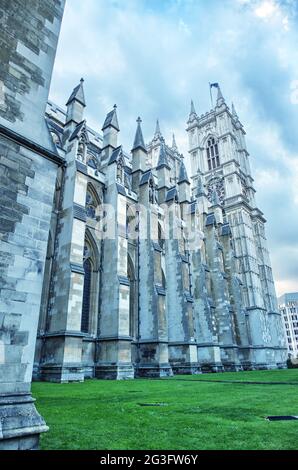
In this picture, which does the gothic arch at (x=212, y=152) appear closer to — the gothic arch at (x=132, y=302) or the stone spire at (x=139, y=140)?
the stone spire at (x=139, y=140)

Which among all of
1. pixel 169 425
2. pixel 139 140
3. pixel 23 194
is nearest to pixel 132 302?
pixel 139 140

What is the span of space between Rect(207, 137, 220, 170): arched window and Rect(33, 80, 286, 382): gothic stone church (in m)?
10.8

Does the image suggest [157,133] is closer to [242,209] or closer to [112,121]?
[242,209]

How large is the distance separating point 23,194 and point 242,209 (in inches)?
1471

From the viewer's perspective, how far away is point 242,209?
39781mm

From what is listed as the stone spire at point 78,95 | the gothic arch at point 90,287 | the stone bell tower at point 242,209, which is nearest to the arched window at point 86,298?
the gothic arch at point 90,287

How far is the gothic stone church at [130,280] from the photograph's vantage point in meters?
15.3

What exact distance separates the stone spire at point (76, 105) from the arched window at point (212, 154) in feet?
94.8

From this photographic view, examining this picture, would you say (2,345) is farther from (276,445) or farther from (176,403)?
(176,403)

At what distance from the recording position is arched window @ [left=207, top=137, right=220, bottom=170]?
4631 cm

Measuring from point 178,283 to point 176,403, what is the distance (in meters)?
15.4

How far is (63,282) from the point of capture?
15.0m

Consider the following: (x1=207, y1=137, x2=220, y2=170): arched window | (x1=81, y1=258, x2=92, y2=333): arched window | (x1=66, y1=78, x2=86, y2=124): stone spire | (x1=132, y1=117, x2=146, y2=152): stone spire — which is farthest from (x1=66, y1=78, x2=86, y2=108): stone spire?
(x1=207, y1=137, x2=220, y2=170): arched window
